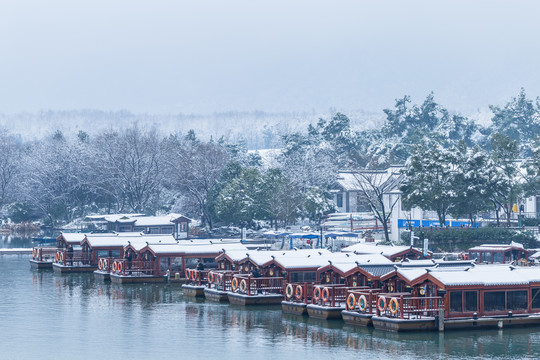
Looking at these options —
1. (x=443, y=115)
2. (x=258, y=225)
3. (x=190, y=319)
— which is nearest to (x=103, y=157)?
(x=258, y=225)

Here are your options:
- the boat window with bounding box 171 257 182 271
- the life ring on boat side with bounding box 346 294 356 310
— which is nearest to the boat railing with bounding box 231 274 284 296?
the life ring on boat side with bounding box 346 294 356 310

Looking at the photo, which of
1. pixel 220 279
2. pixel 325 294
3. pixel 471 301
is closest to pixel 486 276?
pixel 471 301

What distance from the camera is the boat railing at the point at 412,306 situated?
46.8m

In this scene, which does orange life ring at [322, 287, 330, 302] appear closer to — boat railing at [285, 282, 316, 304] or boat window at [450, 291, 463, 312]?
boat railing at [285, 282, 316, 304]

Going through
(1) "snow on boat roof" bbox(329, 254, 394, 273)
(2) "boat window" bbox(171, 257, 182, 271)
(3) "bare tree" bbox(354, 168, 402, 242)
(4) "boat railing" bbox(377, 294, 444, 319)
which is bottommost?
(4) "boat railing" bbox(377, 294, 444, 319)

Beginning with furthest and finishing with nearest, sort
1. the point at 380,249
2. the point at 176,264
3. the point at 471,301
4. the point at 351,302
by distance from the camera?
the point at 176,264
the point at 380,249
the point at 351,302
the point at 471,301

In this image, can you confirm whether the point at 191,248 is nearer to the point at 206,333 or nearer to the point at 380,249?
the point at 380,249

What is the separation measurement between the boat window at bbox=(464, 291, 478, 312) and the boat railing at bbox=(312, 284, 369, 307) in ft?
21.8

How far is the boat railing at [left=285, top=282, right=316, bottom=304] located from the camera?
54312mm

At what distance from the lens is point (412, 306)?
47.2 meters

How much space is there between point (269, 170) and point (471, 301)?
71762 millimetres

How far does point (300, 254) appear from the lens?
61.7 m

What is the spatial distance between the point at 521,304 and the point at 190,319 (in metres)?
18.4

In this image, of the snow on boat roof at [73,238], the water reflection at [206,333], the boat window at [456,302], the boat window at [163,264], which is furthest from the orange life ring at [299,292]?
the snow on boat roof at [73,238]
